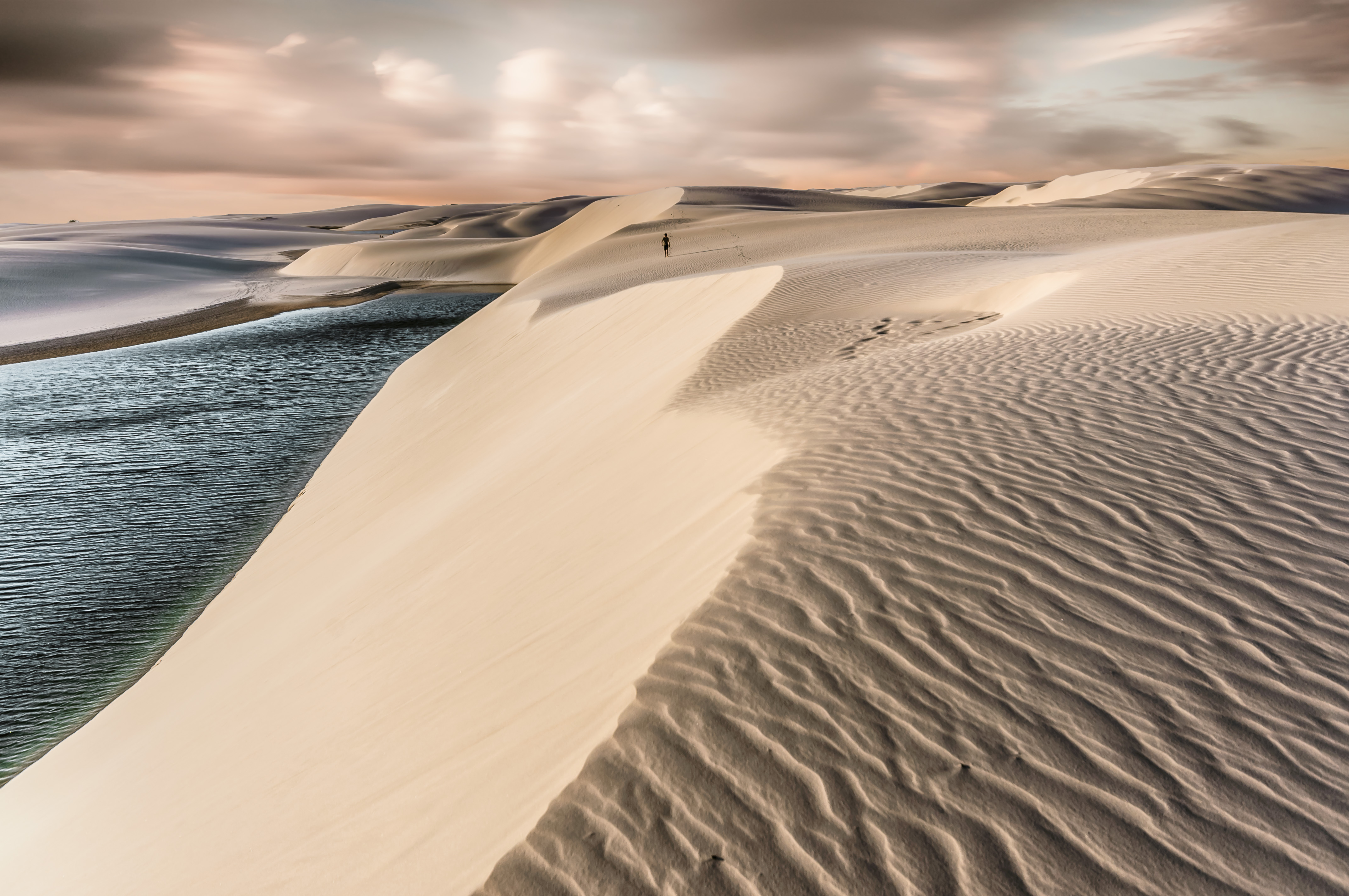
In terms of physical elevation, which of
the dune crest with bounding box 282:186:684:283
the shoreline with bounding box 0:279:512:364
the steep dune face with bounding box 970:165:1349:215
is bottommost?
the shoreline with bounding box 0:279:512:364

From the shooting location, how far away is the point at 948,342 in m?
7.77

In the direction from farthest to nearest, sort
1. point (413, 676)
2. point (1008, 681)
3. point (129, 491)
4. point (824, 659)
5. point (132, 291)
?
point (132, 291) → point (129, 491) → point (413, 676) → point (824, 659) → point (1008, 681)

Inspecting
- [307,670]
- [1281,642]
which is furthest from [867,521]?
[307,670]

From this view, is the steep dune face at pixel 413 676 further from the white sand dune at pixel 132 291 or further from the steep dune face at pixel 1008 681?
the white sand dune at pixel 132 291

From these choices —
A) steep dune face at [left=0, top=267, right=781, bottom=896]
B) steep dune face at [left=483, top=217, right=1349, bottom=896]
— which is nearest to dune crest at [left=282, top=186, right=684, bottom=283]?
steep dune face at [left=0, top=267, right=781, bottom=896]

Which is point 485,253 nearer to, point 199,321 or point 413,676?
point 199,321

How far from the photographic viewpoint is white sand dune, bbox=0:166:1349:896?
227 cm

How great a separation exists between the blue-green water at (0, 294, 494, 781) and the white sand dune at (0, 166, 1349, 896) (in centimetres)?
95

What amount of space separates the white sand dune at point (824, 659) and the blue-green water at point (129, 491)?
952 millimetres

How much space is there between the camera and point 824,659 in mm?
2859

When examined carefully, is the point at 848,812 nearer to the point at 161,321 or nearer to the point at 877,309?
the point at 877,309

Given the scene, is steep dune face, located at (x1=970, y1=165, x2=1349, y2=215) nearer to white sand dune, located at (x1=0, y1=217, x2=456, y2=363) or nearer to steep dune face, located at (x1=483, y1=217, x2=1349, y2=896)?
white sand dune, located at (x1=0, y1=217, x2=456, y2=363)

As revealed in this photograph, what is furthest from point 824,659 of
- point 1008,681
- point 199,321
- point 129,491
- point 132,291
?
point 132,291

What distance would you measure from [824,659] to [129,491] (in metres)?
13.8
